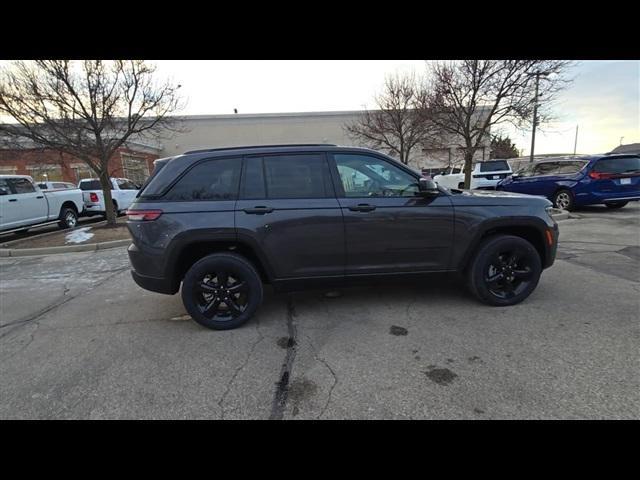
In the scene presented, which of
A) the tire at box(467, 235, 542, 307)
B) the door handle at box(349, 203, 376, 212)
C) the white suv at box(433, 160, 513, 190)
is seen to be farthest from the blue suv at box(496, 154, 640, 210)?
the door handle at box(349, 203, 376, 212)

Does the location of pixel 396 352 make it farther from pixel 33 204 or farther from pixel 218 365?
pixel 33 204

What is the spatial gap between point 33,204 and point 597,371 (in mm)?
13020

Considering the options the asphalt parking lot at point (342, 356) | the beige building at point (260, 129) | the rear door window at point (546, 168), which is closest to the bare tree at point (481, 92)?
the rear door window at point (546, 168)

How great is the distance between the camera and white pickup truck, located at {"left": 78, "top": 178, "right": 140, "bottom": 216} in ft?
41.0

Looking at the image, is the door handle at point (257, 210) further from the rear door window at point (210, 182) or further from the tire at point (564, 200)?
the tire at point (564, 200)

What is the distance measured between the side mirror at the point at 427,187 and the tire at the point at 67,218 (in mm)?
11860

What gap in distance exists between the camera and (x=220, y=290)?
3439 mm

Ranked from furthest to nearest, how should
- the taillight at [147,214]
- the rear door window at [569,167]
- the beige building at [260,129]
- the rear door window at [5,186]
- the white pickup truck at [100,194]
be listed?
1. the beige building at [260,129]
2. the white pickup truck at [100,194]
3. the rear door window at [569,167]
4. the rear door window at [5,186]
5. the taillight at [147,214]

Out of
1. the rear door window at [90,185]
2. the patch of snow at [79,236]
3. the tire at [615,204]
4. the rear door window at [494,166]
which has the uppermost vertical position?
the rear door window at [494,166]

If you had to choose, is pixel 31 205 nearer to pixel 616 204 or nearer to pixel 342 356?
pixel 342 356

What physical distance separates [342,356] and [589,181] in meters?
10.5

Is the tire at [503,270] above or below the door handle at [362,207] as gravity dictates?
below

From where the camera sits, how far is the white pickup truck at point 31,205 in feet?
29.2

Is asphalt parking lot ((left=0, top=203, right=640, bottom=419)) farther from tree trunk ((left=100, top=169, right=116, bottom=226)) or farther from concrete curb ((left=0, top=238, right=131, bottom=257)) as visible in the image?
tree trunk ((left=100, top=169, right=116, bottom=226))
